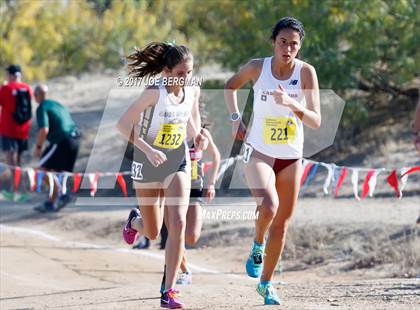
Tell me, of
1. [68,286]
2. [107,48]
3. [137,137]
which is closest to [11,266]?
[68,286]

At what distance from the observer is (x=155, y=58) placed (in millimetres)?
7656

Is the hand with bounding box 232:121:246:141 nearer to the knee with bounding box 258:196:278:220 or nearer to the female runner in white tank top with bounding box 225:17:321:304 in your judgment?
the female runner in white tank top with bounding box 225:17:321:304

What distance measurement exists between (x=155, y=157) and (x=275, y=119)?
3.12 ft

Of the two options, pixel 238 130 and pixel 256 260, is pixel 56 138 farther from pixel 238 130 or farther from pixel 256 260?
pixel 256 260

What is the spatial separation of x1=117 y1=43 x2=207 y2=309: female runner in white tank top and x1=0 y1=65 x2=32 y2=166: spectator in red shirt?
9.07 meters

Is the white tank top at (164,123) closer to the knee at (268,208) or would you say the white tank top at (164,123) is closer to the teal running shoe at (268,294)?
the knee at (268,208)

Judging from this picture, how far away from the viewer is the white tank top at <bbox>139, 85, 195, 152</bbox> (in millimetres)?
7426

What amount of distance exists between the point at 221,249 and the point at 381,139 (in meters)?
5.13

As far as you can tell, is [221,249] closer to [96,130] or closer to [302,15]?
[302,15]

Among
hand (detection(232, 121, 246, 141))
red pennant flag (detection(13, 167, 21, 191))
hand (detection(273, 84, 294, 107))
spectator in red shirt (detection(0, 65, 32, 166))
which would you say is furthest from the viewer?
spectator in red shirt (detection(0, 65, 32, 166))

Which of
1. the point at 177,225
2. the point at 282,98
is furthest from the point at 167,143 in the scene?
the point at 282,98

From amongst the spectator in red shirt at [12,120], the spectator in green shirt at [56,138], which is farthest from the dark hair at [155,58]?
the spectator in red shirt at [12,120]

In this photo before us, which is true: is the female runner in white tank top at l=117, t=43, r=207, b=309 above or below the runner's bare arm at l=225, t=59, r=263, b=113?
below

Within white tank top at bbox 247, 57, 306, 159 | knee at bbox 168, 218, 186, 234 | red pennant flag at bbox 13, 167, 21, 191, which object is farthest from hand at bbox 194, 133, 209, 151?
red pennant flag at bbox 13, 167, 21, 191
